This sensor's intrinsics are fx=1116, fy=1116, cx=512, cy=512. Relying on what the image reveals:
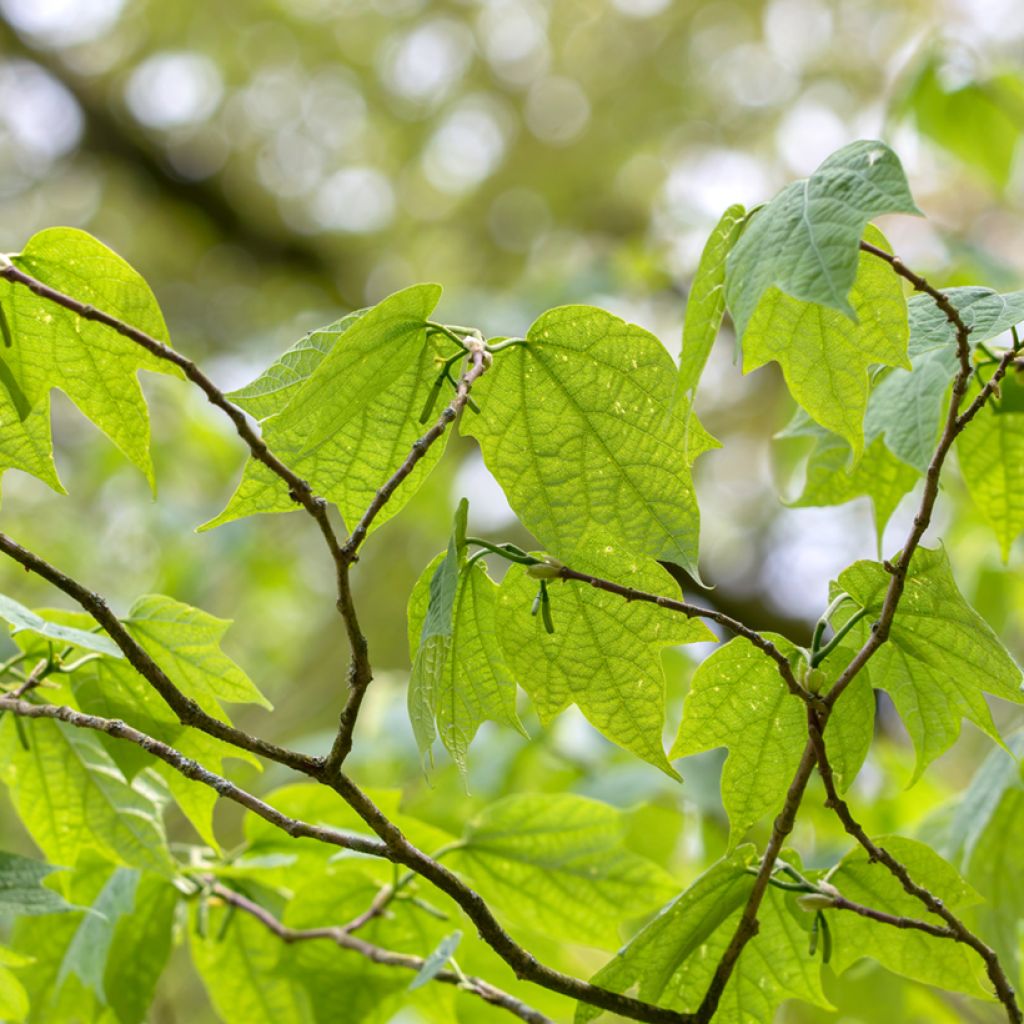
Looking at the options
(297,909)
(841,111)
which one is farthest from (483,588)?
(841,111)

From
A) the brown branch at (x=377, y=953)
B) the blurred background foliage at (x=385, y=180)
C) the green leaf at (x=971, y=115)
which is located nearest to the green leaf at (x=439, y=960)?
the brown branch at (x=377, y=953)

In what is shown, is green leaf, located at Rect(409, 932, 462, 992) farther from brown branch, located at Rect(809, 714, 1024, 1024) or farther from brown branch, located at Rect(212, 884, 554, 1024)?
brown branch, located at Rect(809, 714, 1024, 1024)

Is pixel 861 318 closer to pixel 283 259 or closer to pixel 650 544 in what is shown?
pixel 650 544

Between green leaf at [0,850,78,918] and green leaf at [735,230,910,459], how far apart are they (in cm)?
51

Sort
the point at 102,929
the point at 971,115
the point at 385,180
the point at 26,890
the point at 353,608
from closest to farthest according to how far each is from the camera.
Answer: the point at 353,608 → the point at 26,890 → the point at 102,929 → the point at 971,115 → the point at 385,180

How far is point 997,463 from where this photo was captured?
2.50ft

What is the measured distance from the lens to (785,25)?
3.09 meters

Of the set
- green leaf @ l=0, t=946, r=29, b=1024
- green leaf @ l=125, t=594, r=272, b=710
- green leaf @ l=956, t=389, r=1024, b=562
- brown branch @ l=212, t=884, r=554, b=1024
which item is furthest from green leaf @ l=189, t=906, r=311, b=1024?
green leaf @ l=956, t=389, r=1024, b=562

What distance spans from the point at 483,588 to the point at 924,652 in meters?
0.23

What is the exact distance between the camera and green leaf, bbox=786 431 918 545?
765mm

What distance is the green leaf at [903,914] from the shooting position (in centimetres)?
62

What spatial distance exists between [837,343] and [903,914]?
0.32 m

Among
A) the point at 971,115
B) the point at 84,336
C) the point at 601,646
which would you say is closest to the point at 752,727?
the point at 601,646

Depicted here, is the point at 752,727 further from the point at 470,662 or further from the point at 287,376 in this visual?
the point at 287,376
